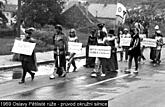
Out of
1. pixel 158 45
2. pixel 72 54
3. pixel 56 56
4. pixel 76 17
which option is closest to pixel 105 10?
pixel 76 17

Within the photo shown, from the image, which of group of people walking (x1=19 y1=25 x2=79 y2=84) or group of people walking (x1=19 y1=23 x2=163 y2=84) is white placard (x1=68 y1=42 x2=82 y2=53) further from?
group of people walking (x1=19 y1=25 x2=79 y2=84)

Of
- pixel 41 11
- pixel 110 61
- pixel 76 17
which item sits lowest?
pixel 110 61

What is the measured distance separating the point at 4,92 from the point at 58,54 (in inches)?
A: 117

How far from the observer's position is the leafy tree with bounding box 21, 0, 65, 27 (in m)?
54.3


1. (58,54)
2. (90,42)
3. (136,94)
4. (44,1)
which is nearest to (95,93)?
(136,94)

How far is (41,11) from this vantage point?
5441 cm

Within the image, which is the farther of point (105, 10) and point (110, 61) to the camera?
point (105, 10)

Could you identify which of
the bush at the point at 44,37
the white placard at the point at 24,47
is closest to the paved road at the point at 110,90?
the white placard at the point at 24,47

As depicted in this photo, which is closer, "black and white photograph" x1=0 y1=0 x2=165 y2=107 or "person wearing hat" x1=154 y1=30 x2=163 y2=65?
"black and white photograph" x1=0 y1=0 x2=165 y2=107

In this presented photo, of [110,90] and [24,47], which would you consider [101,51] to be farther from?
[24,47]

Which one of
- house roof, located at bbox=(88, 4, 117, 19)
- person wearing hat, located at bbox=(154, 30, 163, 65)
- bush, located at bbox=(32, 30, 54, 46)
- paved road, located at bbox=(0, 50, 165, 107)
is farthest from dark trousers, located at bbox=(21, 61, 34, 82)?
house roof, located at bbox=(88, 4, 117, 19)

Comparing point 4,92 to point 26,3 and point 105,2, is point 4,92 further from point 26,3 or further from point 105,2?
point 105,2

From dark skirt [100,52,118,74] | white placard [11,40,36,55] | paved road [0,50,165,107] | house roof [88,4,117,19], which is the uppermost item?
house roof [88,4,117,19]

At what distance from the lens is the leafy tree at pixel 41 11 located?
2137 inches
